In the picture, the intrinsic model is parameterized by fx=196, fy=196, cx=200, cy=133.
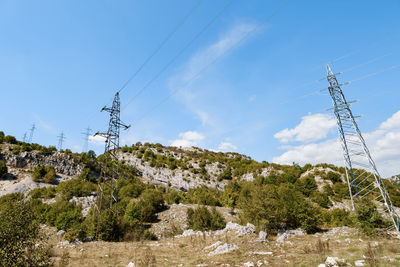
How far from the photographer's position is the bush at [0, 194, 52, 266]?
7.32 m

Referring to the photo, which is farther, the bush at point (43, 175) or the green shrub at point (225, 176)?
the green shrub at point (225, 176)

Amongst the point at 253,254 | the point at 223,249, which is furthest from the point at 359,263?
the point at 223,249

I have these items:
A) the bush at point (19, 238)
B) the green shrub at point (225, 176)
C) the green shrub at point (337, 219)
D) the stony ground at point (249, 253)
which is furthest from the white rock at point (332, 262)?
the green shrub at point (225, 176)

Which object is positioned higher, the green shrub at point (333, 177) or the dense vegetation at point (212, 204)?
the green shrub at point (333, 177)

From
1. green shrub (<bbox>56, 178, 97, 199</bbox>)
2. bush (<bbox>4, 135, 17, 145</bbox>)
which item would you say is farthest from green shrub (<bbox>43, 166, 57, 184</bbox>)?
bush (<bbox>4, 135, 17, 145</bbox>)

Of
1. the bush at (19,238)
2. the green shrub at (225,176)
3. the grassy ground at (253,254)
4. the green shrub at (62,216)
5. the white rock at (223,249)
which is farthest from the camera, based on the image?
the green shrub at (225,176)

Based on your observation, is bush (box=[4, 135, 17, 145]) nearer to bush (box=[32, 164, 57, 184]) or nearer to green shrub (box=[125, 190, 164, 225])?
bush (box=[32, 164, 57, 184])

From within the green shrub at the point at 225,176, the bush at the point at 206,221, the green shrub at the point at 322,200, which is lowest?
the bush at the point at 206,221

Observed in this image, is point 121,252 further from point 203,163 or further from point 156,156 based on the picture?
point 156,156

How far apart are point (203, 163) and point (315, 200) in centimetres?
3931

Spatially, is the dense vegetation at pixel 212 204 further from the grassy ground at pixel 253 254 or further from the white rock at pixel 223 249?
the white rock at pixel 223 249

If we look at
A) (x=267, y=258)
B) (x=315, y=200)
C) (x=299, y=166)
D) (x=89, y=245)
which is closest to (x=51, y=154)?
(x=89, y=245)

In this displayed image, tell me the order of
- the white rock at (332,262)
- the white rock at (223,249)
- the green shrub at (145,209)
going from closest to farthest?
the white rock at (332,262) < the white rock at (223,249) < the green shrub at (145,209)

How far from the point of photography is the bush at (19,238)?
7.32 m
